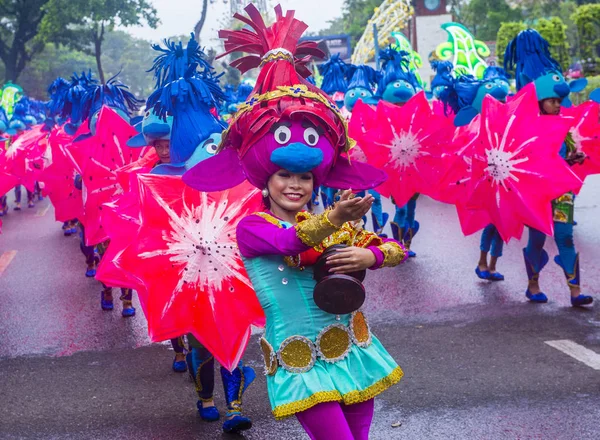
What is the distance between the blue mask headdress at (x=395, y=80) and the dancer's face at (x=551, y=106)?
12.6 ft

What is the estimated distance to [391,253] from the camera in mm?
3160

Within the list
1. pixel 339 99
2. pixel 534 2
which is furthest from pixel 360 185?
pixel 534 2

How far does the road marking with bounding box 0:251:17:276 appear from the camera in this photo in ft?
34.2

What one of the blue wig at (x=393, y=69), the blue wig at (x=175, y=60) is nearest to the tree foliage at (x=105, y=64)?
the blue wig at (x=393, y=69)

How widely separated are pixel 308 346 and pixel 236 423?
1567 mm

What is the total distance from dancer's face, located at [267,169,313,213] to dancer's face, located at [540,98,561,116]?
13.1 feet

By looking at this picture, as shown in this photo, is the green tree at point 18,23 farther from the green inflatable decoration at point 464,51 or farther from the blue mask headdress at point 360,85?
the blue mask headdress at point 360,85

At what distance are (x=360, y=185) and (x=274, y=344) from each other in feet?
2.45

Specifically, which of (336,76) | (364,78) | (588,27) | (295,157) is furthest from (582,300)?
(588,27)

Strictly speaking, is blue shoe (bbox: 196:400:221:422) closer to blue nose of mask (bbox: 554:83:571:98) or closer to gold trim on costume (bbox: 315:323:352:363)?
gold trim on costume (bbox: 315:323:352:363)

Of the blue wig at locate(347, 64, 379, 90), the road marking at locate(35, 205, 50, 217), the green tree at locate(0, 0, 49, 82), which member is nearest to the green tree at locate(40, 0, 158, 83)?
the green tree at locate(0, 0, 49, 82)

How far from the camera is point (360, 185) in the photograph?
350cm

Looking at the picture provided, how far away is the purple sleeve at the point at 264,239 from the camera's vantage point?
3.01m

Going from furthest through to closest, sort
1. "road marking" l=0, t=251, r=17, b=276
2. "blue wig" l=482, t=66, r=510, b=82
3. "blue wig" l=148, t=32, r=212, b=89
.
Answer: "road marking" l=0, t=251, r=17, b=276 → "blue wig" l=482, t=66, r=510, b=82 → "blue wig" l=148, t=32, r=212, b=89
